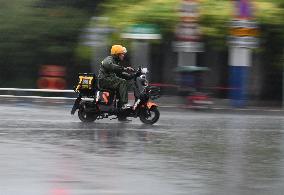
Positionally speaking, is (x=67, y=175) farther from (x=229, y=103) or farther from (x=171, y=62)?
(x=171, y=62)

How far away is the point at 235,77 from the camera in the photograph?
2288 cm

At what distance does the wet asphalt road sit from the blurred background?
493 cm

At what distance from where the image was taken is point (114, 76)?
16906 mm

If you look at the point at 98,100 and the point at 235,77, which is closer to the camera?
the point at 98,100

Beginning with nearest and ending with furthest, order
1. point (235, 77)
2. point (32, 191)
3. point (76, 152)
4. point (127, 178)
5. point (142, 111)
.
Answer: point (32, 191) < point (127, 178) < point (76, 152) < point (142, 111) < point (235, 77)

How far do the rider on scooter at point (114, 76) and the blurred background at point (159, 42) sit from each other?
5274 mm

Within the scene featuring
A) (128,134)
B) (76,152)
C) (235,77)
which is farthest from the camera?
(235,77)

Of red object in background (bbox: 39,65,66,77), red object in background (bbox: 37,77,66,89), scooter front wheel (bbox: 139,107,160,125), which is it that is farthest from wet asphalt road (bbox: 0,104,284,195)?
red object in background (bbox: 39,65,66,77)

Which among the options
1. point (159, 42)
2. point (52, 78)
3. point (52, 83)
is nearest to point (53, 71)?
point (52, 78)

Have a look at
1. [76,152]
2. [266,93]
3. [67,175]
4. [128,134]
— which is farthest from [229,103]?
[67,175]

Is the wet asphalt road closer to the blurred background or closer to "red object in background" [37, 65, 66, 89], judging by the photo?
the blurred background

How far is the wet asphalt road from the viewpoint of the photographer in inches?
350

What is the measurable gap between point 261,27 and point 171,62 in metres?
4.01

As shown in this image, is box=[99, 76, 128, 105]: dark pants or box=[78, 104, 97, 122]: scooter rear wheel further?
box=[78, 104, 97, 122]: scooter rear wheel
